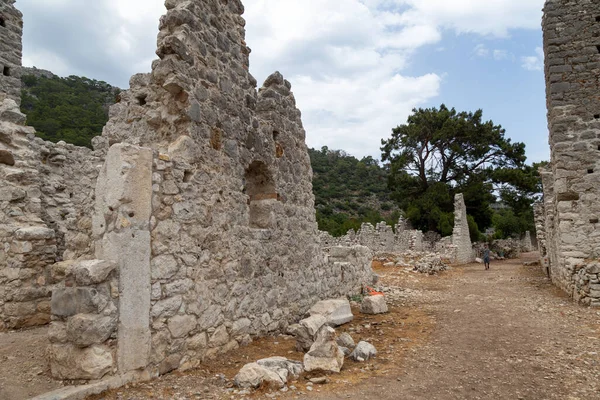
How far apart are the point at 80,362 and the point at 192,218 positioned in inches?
67.9

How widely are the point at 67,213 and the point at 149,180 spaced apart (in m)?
4.16

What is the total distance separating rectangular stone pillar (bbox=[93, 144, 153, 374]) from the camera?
3664mm

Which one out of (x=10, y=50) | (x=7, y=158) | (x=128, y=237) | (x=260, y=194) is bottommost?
(x=128, y=237)

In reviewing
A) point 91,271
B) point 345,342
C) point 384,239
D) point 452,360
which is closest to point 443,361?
point 452,360

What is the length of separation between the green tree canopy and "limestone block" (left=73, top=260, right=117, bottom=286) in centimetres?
2657

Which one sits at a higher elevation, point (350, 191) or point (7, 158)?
point (350, 191)

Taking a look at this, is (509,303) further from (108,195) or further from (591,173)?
(108,195)

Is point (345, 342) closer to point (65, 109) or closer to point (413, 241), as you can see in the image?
point (413, 241)

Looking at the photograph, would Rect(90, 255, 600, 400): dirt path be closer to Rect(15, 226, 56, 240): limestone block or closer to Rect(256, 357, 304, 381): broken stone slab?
Rect(256, 357, 304, 381): broken stone slab

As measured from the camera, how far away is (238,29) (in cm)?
585

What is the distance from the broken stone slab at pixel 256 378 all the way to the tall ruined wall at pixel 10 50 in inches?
331

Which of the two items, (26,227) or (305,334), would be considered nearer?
(305,334)

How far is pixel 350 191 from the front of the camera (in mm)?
51312

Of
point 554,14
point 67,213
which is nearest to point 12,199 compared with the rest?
point 67,213
